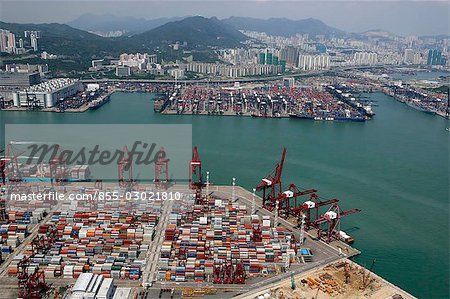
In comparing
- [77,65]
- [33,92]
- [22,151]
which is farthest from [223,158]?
[77,65]

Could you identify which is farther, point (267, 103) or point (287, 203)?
point (267, 103)

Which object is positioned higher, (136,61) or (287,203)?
(136,61)

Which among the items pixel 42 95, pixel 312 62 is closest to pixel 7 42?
A: pixel 42 95

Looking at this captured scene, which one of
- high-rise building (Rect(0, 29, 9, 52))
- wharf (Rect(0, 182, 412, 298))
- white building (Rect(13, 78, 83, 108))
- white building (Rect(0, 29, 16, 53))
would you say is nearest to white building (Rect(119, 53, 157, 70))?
white building (Rect(0, 29, 16, 53))

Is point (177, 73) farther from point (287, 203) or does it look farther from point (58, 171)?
point (287, 203)

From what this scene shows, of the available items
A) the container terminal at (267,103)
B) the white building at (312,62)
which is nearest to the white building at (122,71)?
the container terminal at (267,103)

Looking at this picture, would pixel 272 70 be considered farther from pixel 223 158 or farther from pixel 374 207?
pixel 374 207

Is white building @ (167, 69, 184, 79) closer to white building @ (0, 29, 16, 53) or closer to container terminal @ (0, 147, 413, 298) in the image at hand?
white building @ (0, 29, 16, 53)
